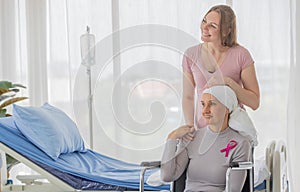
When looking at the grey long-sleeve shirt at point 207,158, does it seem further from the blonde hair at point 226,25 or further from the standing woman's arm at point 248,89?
the blonde hair at point 226,25

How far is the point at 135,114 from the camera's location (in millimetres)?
2178

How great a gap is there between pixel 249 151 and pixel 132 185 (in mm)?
591

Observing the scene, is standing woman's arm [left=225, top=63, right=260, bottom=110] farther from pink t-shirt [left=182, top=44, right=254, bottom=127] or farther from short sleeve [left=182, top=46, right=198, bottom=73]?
short sleeve [left=182, top=46, right=198, bottom=73]

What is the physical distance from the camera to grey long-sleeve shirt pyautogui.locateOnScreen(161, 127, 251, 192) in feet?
6.82

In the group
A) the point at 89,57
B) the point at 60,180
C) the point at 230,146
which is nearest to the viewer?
the point at 230,146

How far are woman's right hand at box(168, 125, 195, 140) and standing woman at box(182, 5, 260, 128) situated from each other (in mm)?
37

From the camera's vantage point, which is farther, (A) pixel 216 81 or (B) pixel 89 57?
(B) pixel 89 57

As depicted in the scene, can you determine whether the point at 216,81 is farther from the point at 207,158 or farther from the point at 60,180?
the point at 60,180

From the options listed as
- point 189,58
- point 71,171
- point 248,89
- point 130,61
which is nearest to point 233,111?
point 248,89

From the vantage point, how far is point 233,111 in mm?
2115

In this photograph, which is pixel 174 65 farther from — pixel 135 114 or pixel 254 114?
pixel 254 114

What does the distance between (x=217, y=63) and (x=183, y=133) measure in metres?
0.31

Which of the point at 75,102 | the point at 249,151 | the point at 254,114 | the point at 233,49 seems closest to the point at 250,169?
the point at 249,151

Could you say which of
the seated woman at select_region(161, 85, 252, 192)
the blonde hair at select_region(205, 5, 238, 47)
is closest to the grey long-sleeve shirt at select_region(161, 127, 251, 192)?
the seated woman at select_region(161, 85, 252, 192)
